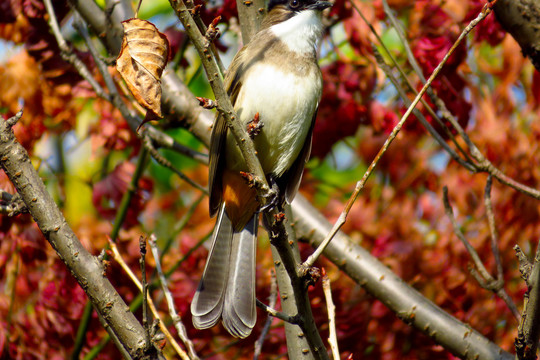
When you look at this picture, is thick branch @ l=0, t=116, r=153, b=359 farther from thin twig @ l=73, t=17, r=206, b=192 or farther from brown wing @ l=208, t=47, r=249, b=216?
thin twig @ l=73, t=17, r=206, b=192

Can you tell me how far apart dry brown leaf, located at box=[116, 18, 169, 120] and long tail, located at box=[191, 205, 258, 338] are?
45.9 inches

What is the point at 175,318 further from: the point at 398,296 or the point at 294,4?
the point at 294,4

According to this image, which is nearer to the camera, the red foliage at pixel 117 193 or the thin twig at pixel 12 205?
the thin twig at pixel 12 205

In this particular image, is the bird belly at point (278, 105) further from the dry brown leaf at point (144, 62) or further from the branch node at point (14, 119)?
the branch node at point (14, 119)

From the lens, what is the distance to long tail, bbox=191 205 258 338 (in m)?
2.87

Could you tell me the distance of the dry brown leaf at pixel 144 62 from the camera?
206 cm

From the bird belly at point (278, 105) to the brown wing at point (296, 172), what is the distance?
163 mm

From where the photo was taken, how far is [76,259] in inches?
91.4

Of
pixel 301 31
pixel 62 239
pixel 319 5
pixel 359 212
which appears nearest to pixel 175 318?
pixel 62 239

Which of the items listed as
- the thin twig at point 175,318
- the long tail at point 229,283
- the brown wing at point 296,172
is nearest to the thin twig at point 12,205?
the thin twig at point 175,318

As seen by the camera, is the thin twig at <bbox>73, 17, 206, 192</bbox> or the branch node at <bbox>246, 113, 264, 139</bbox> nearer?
the branch node at <bbox>246, 113, 264, 139</bbox>

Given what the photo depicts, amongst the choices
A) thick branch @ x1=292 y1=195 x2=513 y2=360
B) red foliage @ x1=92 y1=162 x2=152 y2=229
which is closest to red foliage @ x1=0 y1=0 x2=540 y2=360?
red foliage @ x1=92 y1=162 x2=152 y2=229

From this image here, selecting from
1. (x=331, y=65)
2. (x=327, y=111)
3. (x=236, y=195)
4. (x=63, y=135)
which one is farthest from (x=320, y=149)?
(x=63, y=135)

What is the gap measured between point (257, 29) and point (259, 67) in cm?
29
